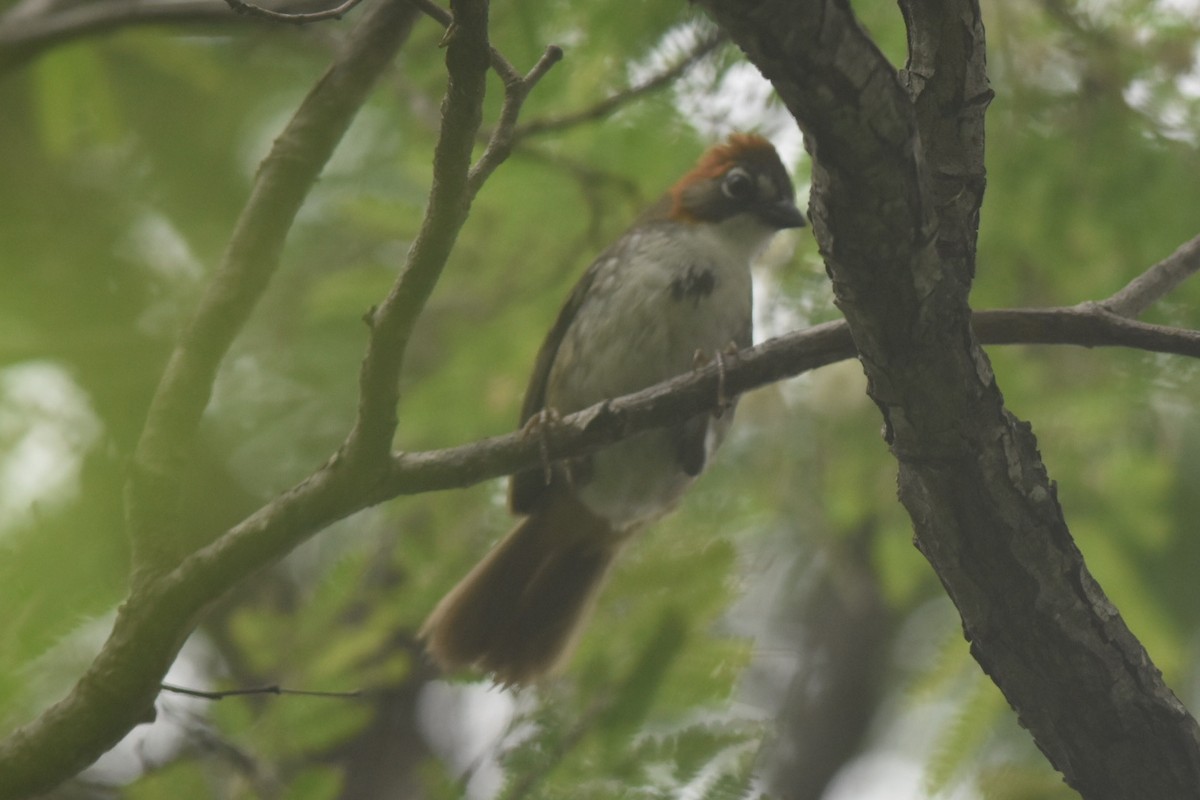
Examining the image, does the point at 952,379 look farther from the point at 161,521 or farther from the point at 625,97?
the point at 625,97

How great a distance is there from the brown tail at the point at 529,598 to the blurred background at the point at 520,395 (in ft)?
0.43

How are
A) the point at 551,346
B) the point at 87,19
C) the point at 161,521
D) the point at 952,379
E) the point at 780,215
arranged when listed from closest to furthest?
1. the point at 952,379
2. the point at 161,521
3. the point at 87,19
4. the point at 551,346
5. the point at 780,215

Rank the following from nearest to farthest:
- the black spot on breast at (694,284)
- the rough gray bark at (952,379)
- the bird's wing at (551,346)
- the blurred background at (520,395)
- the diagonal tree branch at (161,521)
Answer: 1. the rough gray bark at (952,379)
2. the diagonal tree branch at (161,521)
3. the blurred background at (520,395)
4. the black spot on breast at (694,284)
5. the bird's wing at (551,346)

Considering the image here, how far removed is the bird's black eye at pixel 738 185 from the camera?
17.6 feet

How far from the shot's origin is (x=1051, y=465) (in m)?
5.56

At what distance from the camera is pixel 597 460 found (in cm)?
484

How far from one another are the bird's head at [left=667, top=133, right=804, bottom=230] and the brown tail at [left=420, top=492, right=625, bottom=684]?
1339 millimetres

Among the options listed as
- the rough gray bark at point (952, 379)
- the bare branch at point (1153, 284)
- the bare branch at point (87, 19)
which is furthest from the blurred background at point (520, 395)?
the bare branch at point (1153, 284)

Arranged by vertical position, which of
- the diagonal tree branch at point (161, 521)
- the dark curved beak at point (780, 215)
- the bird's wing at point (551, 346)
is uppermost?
the dark curved beak at point (780, 215)

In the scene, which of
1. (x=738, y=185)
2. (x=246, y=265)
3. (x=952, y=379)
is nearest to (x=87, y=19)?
(x=246, y=265)

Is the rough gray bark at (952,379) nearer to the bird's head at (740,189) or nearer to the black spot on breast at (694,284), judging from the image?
the black spot on breast at (694,284)

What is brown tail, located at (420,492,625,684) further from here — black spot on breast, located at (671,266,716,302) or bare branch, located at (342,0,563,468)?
bare branch, located at (342,0,563,468)

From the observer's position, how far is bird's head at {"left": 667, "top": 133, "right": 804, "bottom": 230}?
5.37m

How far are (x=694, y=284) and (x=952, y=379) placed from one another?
2.45 meters
